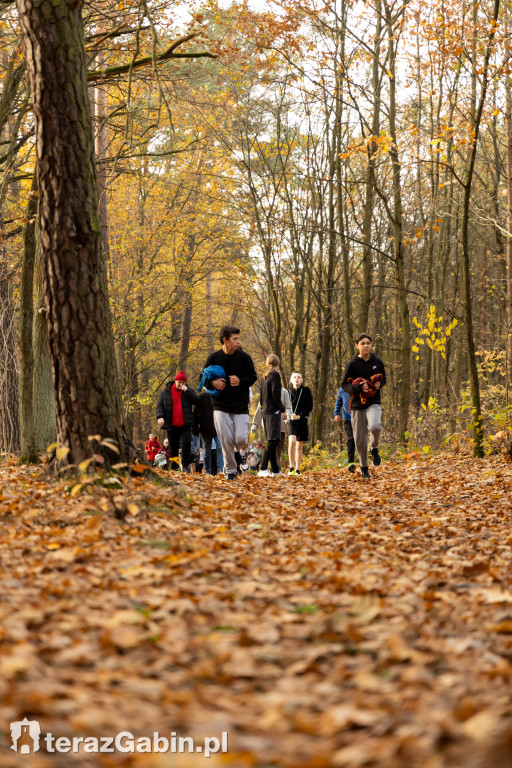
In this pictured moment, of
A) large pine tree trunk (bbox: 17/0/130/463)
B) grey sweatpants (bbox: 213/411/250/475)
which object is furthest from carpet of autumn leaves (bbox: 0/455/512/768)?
grey sweatpants (bbox: 213/411/250/475)

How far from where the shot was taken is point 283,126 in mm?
22891

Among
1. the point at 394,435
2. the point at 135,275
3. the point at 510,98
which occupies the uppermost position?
the point at 510,98

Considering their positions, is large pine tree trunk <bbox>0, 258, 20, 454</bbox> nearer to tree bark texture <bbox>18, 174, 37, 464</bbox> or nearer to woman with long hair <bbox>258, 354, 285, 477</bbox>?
tree bark texture <bbox>18, 174, 37, 464</bbox>

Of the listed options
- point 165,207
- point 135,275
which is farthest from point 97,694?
point 165,207

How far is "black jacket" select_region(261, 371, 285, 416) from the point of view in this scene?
12.0m

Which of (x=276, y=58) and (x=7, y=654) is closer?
(x=7, y=654)

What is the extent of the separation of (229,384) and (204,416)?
12.5 ft

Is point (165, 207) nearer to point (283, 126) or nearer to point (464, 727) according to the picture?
point (283, 126)

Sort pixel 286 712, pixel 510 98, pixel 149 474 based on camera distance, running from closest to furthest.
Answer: pixel 286 712 < pixel 149 474 < pixel 510 98

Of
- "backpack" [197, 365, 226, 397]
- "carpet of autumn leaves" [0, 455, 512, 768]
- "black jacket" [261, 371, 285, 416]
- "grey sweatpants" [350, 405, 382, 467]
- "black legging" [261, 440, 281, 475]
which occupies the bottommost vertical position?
"black legging" [261, 440, 281, 475]

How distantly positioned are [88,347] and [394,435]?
1511cm

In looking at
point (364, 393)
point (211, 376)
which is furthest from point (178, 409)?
point (364, 393)

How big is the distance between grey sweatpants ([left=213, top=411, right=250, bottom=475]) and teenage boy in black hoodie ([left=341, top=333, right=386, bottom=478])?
1.83 meters

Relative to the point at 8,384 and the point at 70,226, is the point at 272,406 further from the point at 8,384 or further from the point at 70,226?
the point at 70,226
